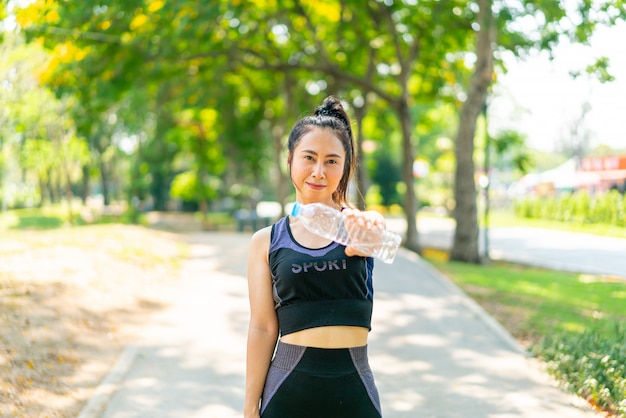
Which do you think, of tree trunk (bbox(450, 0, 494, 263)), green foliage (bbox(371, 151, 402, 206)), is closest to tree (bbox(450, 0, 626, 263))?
tree trunk (bbox(450, 0, 494, 263))

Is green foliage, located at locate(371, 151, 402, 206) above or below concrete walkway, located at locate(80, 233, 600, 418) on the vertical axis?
above

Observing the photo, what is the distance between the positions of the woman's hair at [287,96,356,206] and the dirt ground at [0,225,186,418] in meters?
4.06

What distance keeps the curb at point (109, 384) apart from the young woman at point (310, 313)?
3.83 meters

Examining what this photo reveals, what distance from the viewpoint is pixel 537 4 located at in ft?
39.7

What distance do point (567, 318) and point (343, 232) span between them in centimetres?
831

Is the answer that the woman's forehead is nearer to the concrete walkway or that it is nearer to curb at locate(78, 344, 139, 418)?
the concrete walkway

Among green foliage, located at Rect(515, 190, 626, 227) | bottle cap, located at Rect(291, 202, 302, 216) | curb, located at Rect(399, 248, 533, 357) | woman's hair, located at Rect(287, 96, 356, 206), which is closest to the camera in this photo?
bottle cap, located at Rect(291, 202, 302, 216)

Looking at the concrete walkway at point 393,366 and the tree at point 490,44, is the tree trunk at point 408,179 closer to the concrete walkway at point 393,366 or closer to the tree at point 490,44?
the tree at point 490,44

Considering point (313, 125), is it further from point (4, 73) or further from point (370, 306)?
point (4, 73)

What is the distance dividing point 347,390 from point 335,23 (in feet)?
69.6

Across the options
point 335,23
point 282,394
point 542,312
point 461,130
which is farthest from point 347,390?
point 335,23

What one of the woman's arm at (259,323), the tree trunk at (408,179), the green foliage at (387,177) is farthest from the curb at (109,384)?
the green foliage at (387,177)

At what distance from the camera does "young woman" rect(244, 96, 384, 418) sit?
273 cm

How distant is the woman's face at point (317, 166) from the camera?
2.86m
